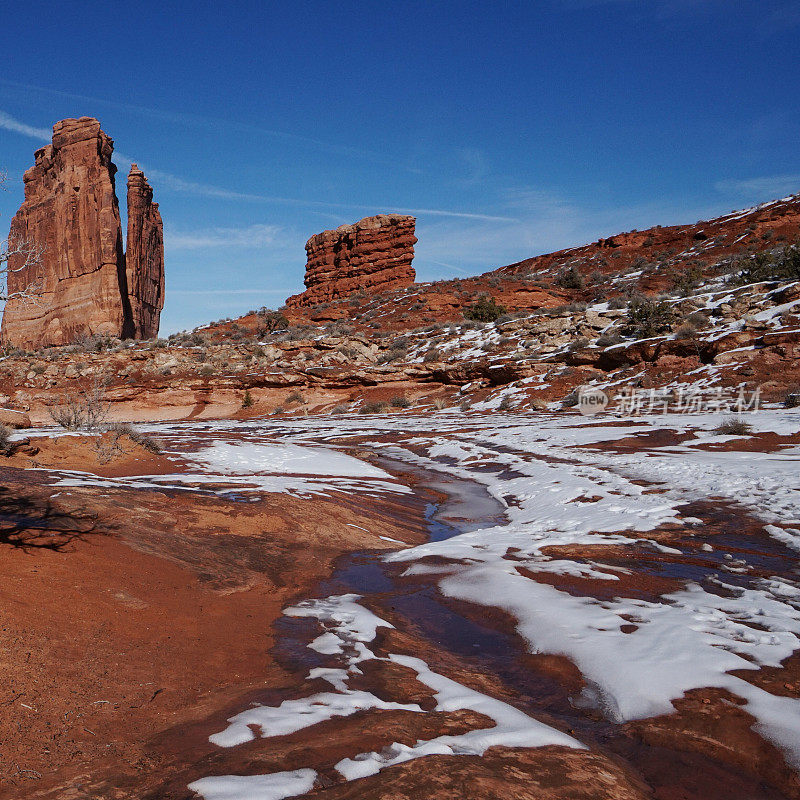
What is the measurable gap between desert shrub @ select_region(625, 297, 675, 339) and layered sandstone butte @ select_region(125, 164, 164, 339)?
48.9m

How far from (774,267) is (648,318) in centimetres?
701

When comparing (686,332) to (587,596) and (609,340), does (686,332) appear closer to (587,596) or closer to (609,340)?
(609,340)

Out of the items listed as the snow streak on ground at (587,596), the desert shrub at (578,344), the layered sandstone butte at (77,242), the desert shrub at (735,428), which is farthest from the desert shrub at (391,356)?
the layered sandstone butte at (77,242)

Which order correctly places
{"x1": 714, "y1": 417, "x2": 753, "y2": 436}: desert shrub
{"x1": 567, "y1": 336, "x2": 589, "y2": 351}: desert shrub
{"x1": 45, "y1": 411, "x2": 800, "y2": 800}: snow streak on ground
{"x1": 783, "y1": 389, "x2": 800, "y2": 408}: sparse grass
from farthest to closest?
{"x1": 567, "y1": 336, "x2": 589, "y2": 351}: desert shrub, {"x1": 783, "y1": 389, "x2": 800, "y2": 408}: sparse grass, {"x1": 714, "y1": 417, "x2": 753, "y2": 436}: desert shrub, {"x1": 45, "y1": 411, "x2": 800, "y2": 800}: snow streak on ground

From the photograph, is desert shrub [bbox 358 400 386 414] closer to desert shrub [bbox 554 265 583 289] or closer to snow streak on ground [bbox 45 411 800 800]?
snow streak on ground [bbox 45 411 800 800]

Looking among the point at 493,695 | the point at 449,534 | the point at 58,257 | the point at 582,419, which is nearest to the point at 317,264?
the point at 58,257

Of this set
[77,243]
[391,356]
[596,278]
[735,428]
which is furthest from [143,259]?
[735,428]

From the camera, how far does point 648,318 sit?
87.8 ft

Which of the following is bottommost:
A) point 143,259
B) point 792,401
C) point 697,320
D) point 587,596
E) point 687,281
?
point 587,596

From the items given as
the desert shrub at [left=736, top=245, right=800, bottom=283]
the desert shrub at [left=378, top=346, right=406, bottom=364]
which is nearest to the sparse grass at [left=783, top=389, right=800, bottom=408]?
the desert shrub at [left=736, top=245, right=800, bottom=283]

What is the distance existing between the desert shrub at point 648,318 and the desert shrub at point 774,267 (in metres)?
4.95

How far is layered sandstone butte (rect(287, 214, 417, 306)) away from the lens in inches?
2352

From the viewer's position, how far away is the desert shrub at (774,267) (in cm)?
2598

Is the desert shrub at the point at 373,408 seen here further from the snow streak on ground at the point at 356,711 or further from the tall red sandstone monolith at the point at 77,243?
the tall red sandstone monolith at the point at 77,243
